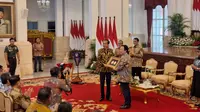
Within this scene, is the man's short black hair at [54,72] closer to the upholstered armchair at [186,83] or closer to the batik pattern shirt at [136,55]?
the upholstered armchair at [186,83]

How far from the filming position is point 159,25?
66.3 feet

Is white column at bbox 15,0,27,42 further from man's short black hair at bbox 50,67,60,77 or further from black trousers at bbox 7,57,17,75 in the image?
man's short black hair at bbox 50,67,60,77

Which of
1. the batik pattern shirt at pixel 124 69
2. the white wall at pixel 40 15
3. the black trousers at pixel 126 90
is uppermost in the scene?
the white wall at pixel 40 15

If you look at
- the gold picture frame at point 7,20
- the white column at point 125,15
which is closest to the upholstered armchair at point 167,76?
the white column at point 125,15

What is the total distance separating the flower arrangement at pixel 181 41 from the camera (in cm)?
1586

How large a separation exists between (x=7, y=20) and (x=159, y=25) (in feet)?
37.5

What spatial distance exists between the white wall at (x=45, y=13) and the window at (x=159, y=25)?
5.10 metres

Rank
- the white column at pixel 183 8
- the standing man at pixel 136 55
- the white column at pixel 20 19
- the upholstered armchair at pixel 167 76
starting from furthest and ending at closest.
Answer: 1. the white column at pixel 183 8
2. the white column at pixel 20 19
3. the standing man at pixel 136 55
4. the upholstered armchair at pixel 167 76

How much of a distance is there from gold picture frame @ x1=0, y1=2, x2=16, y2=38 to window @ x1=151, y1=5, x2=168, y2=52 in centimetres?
1074

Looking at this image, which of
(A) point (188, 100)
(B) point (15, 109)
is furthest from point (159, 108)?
(B) point (15, 109)

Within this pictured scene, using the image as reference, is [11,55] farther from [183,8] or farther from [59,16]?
[183,8]

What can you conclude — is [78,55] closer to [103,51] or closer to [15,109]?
[103,51]

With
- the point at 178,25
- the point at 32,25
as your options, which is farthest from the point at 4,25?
the point at 178,25

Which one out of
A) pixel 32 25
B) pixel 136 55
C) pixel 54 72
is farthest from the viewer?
pixel 32 25
